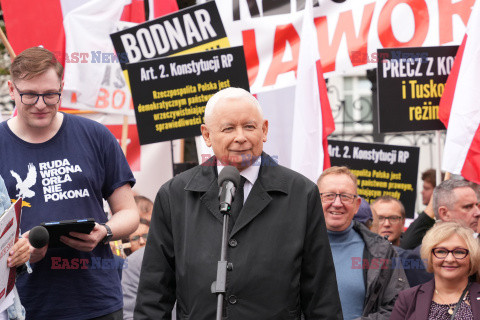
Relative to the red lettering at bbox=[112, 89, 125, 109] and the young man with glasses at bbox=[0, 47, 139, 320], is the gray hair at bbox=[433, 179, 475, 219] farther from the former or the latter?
the red lettering at bbox=[112, 89, 125, 109]

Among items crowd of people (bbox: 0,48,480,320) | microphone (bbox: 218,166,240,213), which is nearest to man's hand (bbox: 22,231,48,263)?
crowd of people (bbox: 0,48,480,320)

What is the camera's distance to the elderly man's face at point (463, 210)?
674cm

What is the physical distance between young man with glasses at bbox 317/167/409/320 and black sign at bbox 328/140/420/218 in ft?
10.7

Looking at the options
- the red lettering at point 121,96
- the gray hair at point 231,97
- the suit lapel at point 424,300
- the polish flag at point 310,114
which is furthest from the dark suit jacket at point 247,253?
the red lettering at point 121,96

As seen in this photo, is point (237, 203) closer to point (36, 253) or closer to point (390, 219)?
point (36, 253)

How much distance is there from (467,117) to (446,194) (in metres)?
0.90

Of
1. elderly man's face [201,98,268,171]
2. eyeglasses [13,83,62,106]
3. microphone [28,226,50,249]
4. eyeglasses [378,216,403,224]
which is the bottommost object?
eyeglasses [378,216,403,224]

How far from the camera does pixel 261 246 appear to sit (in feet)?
11.1

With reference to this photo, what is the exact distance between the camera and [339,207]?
5648mm

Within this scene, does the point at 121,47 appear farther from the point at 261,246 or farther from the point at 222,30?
the point at 261,246

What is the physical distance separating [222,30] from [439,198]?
9.29 ft

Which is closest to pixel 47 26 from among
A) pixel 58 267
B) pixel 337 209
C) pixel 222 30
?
pixel 222 30

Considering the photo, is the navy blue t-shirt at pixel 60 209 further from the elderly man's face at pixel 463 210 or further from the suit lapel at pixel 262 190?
the elderly man's face at pixel 463 210

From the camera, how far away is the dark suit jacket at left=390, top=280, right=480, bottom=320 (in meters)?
5.09
